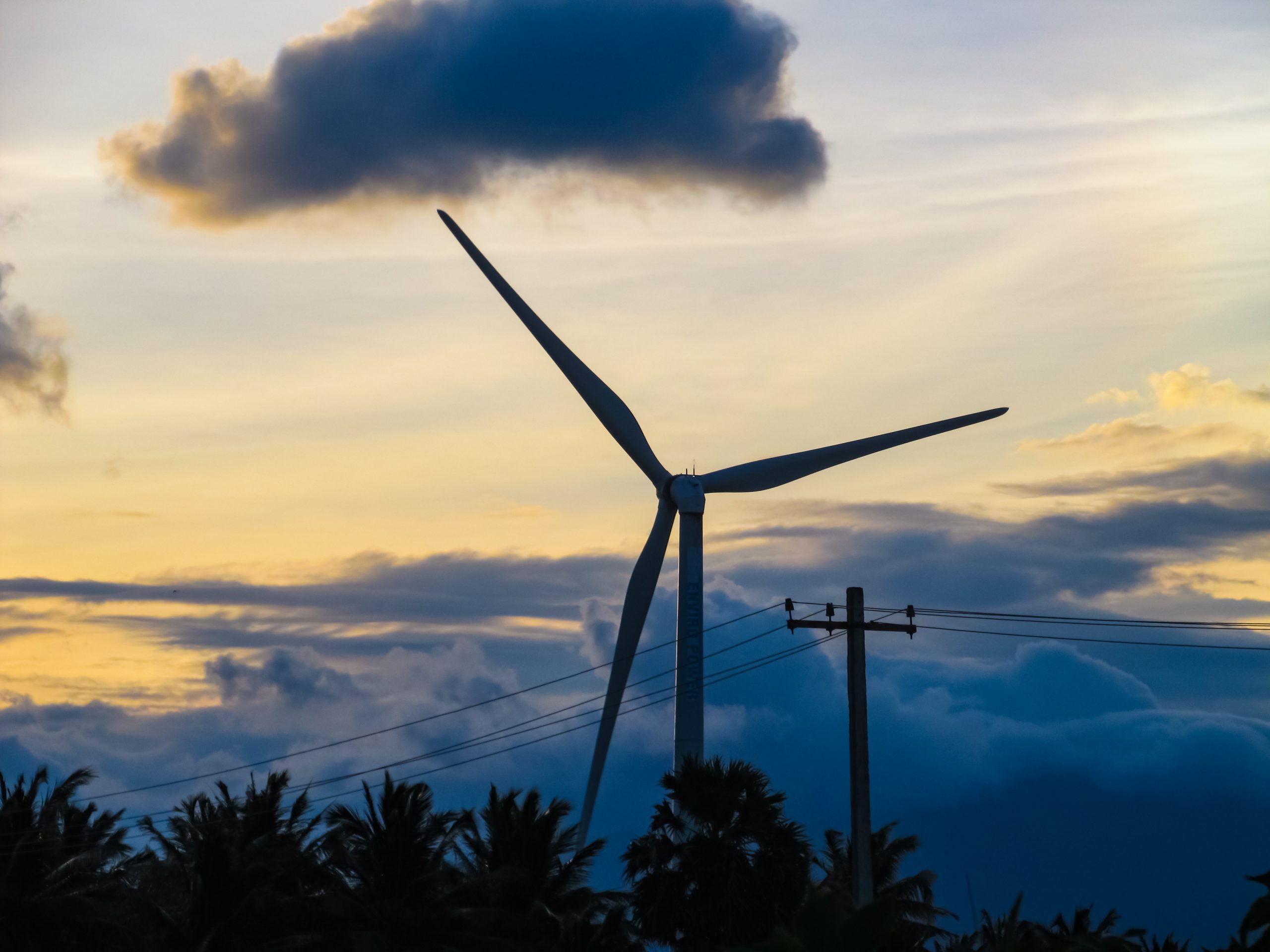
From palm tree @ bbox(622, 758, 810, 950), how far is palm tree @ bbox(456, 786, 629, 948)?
18.2 ft

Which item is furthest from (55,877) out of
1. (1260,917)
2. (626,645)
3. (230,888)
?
(1260,917)

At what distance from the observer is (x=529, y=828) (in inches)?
2160

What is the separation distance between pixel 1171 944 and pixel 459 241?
3912cm

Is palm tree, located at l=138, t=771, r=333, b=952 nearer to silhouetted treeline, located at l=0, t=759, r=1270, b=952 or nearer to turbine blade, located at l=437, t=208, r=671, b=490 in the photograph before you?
silhouetted treeline, located at l=0, t=759, r=1270, b=952

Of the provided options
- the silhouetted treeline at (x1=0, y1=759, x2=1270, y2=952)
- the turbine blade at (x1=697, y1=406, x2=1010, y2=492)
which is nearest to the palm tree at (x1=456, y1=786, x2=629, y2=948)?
the silhouetted treeline at (x1=0, y1=759, x2=1270, y2=952)

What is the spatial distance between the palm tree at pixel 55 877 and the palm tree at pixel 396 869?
810cm

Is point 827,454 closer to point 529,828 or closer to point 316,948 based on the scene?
point 529,828

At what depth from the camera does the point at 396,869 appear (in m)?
51.4

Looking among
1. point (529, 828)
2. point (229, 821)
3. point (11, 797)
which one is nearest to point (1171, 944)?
point (529, 828)

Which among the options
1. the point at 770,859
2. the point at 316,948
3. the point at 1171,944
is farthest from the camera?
the point at 1171,944

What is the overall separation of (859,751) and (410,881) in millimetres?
16098

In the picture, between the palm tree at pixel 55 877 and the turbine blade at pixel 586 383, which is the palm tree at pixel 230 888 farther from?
the turbine blade at pixel 586 383

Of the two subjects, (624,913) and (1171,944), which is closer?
(624,913)

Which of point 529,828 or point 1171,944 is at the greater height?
point 529,828
